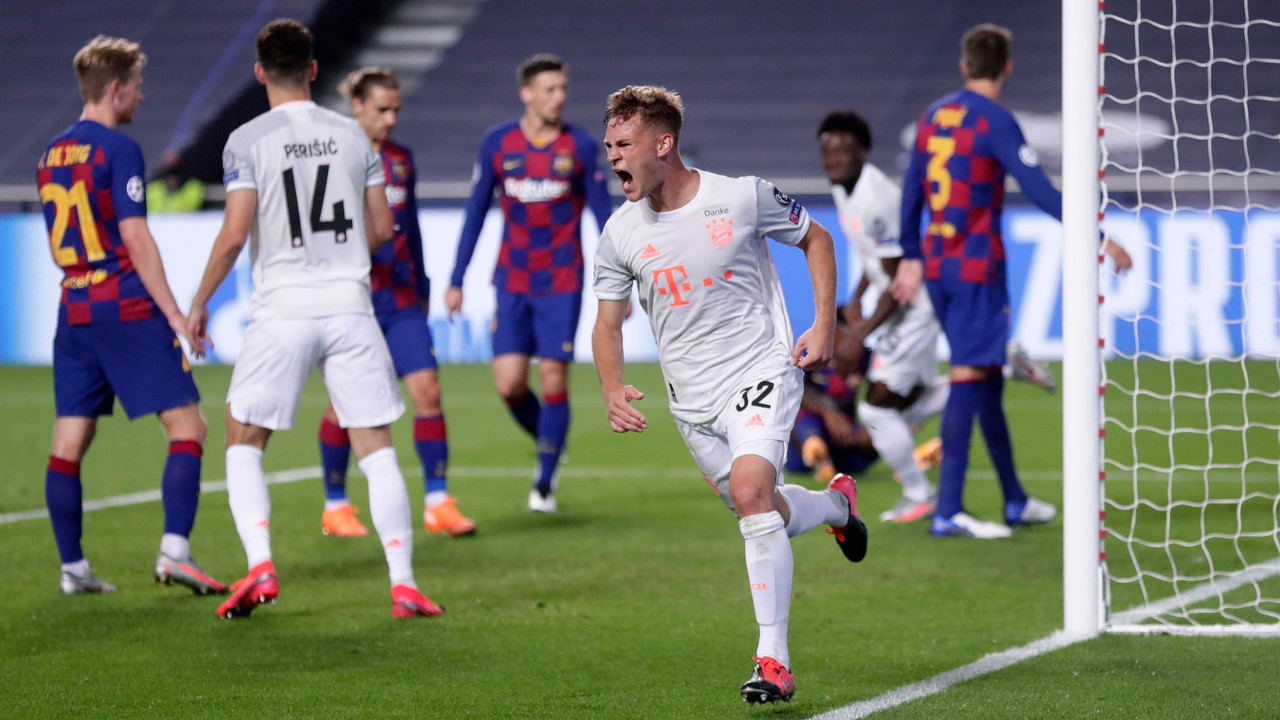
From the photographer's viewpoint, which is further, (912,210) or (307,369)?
(912,210)

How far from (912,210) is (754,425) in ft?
10.1

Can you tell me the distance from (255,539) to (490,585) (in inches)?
41.8

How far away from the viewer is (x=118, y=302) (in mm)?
5582

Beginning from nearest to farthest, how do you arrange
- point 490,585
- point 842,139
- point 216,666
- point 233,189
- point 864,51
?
point 216,666 < point 233,189 < point 490,585 < point 842,139 < point 864,51

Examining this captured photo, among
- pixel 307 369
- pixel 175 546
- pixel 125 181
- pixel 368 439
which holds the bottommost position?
pixel 175 546

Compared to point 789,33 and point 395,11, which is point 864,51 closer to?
point 789,33

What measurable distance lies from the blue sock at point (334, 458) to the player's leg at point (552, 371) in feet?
3.22

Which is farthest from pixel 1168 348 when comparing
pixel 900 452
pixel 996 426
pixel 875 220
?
pixel 996 426

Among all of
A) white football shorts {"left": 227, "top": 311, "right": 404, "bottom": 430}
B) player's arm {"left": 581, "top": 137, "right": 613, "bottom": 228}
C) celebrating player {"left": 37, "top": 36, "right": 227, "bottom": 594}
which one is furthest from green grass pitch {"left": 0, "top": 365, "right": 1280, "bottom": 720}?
player's arm {"left": 581, "top": 137, "right": 613, "bottom": 228}

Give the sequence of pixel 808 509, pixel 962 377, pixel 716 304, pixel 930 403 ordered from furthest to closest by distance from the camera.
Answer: pixel 930 403, pixel 962 377, pixel 808 509, pixel 716 304

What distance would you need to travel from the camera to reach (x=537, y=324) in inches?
305

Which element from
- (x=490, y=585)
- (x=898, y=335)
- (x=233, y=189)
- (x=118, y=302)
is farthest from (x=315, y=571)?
(x=898, y=335)

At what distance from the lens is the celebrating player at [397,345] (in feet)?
23.1

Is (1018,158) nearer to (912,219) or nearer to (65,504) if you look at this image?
(912,219)
